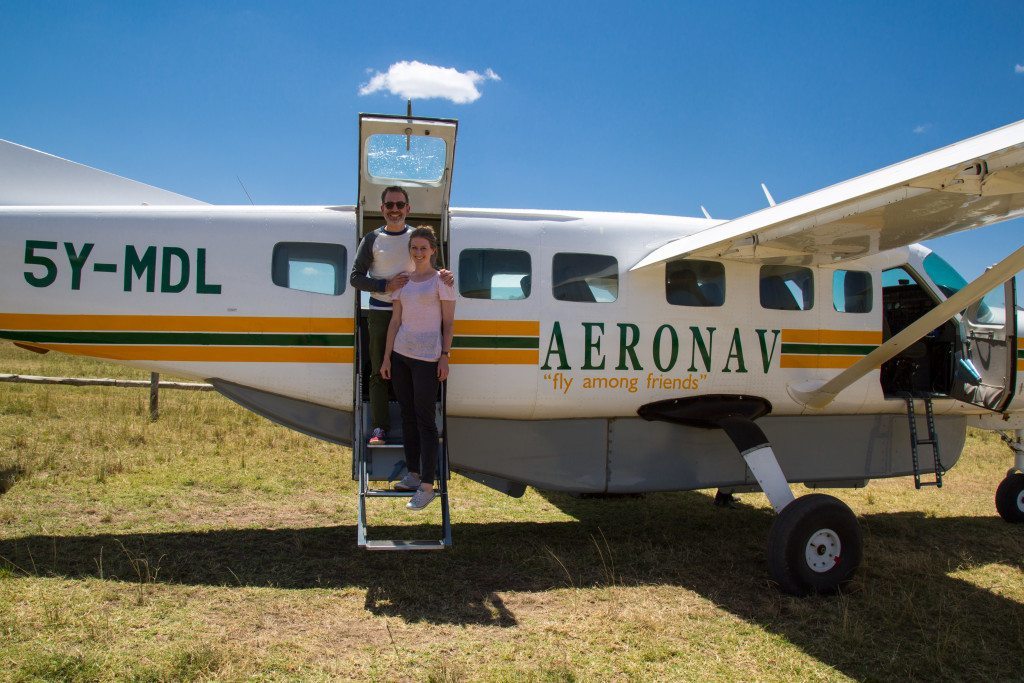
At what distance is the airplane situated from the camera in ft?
20.1

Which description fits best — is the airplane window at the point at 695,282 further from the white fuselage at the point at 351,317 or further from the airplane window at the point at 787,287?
the airplane window at the point at 787,287

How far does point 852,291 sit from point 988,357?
204cm

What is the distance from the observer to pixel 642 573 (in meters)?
6.54

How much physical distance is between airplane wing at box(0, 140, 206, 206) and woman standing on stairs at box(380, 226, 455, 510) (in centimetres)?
272

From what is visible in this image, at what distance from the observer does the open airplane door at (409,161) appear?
6.05 meters

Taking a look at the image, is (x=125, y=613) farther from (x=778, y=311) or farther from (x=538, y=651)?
(x=778, y=311)

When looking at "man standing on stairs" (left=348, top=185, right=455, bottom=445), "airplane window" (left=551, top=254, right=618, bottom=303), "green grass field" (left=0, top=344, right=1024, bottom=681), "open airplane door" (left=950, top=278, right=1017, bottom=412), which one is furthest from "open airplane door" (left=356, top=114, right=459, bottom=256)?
"open airplane door" (left=950, top=278, right=1017, bottom=412)

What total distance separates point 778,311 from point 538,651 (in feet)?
13.9

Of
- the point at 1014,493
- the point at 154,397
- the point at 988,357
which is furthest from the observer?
the point at 154,397

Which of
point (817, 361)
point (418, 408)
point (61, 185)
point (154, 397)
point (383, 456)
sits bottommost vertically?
point (383, 456)

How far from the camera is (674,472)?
23.8 feet

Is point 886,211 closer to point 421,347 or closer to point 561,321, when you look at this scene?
point 561,321

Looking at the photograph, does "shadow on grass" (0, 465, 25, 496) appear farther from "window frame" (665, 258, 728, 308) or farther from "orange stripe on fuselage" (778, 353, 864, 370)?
"orange stripe on fuselage" (778, 353, 864, 370)

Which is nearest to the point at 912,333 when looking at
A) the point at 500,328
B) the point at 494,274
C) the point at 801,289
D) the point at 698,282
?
the point at 801,289
